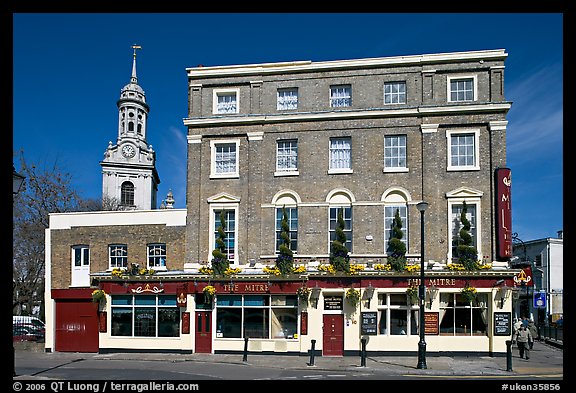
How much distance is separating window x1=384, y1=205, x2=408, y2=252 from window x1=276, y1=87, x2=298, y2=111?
21.9 ft

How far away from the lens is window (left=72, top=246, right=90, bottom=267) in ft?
91.8

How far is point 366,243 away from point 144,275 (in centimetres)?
1044

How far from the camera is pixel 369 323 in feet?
78.3

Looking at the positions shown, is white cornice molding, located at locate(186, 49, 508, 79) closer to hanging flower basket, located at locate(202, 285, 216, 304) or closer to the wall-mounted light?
the wall-mounted light

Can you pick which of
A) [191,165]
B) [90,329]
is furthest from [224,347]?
[191,165]

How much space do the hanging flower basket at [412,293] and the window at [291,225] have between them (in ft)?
17.8

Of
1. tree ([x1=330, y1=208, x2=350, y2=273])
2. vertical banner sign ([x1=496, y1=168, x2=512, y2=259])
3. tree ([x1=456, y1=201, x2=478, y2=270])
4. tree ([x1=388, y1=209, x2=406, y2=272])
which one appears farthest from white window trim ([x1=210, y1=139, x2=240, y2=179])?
vertical banner sign ([x1=496, y1=168, x2=512, y2=259])

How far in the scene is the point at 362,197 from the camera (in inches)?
995

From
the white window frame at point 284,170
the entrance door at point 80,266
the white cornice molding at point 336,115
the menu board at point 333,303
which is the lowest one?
the menu board at point 333,303

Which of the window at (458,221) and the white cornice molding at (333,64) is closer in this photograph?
the window at (458,221)

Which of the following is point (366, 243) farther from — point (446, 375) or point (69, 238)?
point (69, 238)

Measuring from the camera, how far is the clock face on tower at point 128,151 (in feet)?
225

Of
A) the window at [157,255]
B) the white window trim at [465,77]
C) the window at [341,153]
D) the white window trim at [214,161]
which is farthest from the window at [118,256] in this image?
the white window trim at [465,77]

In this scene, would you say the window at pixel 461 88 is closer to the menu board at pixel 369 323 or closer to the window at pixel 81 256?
the menu board at pixel 369 323
